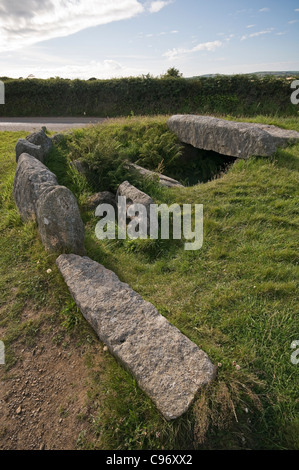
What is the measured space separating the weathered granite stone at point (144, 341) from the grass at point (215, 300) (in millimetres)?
145

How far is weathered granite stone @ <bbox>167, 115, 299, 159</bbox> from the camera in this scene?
7.98m

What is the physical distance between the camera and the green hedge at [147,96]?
51.7 feet

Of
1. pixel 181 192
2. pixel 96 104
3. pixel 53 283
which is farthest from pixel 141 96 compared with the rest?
pixel 53 283

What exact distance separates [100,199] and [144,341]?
418cm

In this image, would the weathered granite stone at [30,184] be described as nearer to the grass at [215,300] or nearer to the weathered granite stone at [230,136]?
the grass at [215,300]

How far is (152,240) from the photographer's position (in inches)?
218

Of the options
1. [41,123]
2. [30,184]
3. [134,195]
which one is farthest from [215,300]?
[41,123]

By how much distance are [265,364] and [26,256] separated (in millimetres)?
4302

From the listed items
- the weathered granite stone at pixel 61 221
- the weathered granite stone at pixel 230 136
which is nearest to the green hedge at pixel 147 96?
the weathered granite stone at pixel 230 136

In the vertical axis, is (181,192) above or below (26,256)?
above

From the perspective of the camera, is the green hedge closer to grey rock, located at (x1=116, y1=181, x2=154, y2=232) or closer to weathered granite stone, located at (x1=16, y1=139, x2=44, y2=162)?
weathered granite stone, located at (x1=16, y1=139, x2=44, y2=162)

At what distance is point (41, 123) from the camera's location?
1493 centimetres

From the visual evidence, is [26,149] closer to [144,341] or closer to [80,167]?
[80,167]
